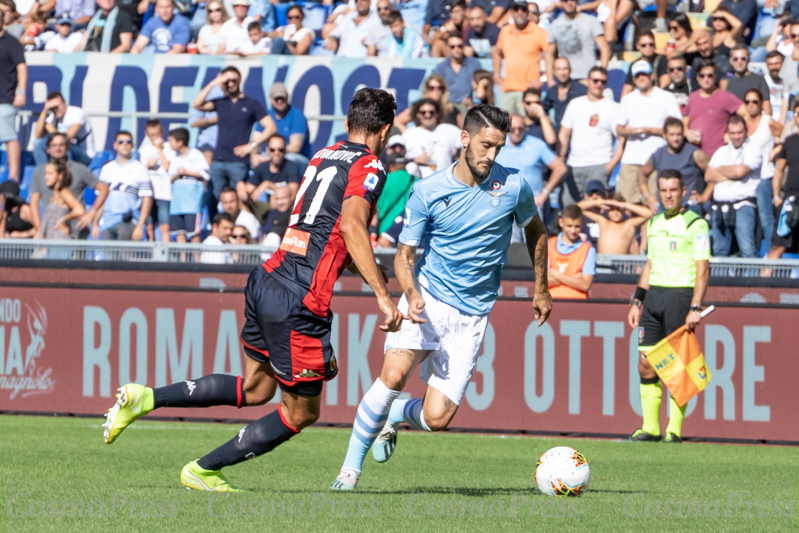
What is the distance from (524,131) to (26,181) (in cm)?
721

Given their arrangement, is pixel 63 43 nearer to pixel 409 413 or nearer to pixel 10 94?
pixel 10 94

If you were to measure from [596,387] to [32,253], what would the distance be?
20.8 ft

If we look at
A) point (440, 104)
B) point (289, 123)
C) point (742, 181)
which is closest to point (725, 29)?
point (742, 181)

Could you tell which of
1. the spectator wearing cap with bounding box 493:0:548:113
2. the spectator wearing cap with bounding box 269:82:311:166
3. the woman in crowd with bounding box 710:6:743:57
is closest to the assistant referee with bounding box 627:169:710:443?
the spectator wearing cap with bounding box 493:0:548:113

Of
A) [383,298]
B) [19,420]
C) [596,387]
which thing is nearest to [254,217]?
[19,420]

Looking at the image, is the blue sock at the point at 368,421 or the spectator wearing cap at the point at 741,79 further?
the spectator wearing cap at the point at 741,79

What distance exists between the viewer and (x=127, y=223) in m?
14.1

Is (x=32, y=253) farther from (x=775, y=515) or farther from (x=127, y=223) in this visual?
(x=775, y=515)

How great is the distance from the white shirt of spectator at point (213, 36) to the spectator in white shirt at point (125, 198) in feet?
9.89

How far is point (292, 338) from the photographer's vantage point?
6066 mm

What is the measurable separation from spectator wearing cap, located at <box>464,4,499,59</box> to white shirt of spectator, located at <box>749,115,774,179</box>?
428 cm

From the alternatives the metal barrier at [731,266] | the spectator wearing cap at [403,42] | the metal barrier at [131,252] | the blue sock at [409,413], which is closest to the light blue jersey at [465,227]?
the blue sock at [409,413]

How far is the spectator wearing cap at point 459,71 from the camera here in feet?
47.8

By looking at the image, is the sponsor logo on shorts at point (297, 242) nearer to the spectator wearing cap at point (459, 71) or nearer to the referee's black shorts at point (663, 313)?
the referee's black shorts at point (663, 313)
